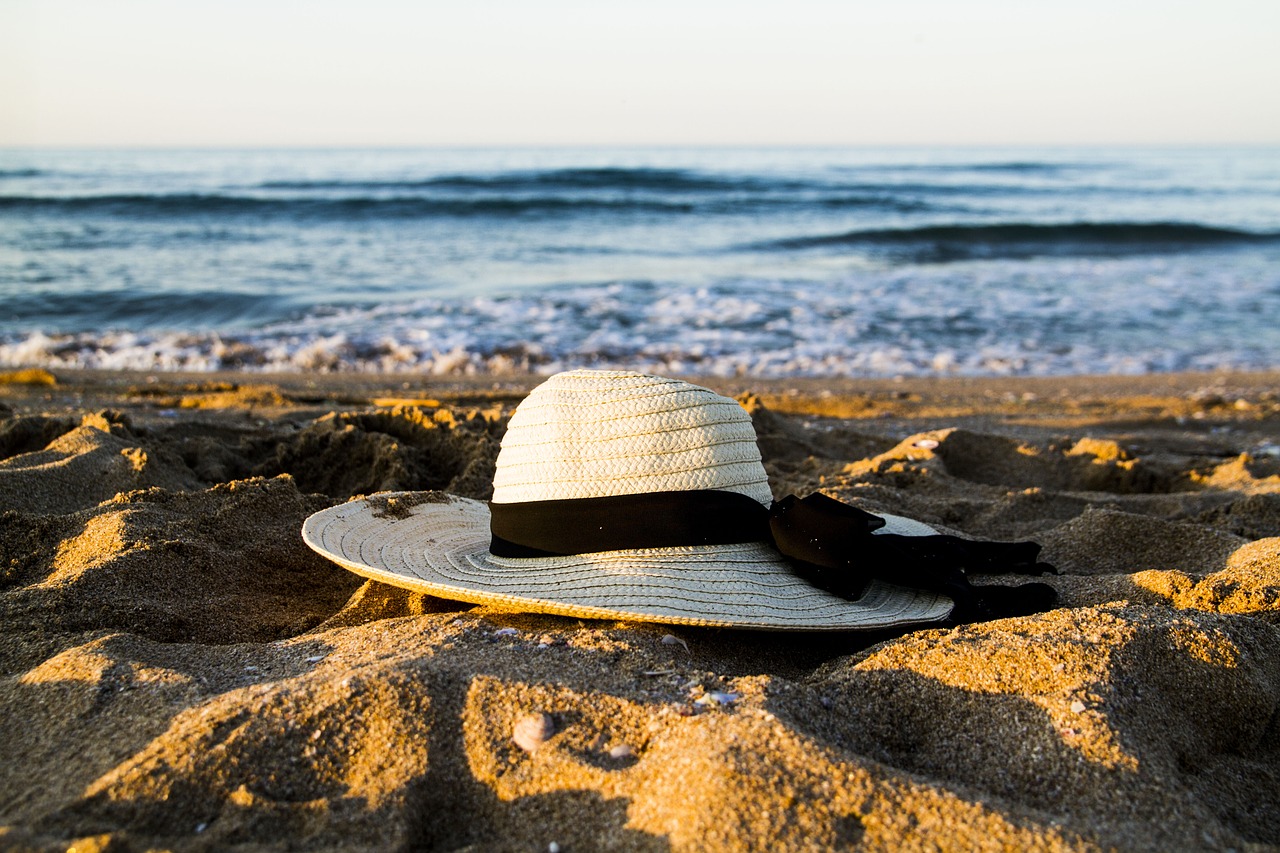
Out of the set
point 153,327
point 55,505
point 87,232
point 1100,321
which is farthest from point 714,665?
point 87,232

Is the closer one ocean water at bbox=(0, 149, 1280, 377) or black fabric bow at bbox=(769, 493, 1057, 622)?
black fabric bow at bbox=(769, 493, 1057, 622)

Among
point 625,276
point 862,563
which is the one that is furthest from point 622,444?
point 625,276

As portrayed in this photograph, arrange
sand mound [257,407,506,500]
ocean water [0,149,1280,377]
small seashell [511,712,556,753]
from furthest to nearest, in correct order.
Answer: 1. ocean water [0,149,1280,377]
2. sand mound [257,407,506,500]
3. small seashell [511,712,556,753]

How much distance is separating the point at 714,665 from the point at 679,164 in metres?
30.6

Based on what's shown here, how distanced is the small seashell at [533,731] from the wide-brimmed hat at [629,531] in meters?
0.41

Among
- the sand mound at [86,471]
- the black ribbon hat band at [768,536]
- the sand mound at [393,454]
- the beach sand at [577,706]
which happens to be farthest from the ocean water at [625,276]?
the black ribbon hat band at [768,536]

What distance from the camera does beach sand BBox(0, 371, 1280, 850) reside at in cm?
141

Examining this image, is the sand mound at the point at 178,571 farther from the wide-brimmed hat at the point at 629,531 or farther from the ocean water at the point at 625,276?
the ocean water at the point at 625,276

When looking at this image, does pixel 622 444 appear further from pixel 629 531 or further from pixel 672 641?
pixel 672 641

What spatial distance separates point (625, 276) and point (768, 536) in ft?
29.7

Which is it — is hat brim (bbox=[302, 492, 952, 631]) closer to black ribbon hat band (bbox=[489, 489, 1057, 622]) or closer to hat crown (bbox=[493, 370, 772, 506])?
black ribbon hat band (bbox=[489, 489, 1057, 622])

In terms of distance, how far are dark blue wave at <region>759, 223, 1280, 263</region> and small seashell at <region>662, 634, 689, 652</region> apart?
13072mm

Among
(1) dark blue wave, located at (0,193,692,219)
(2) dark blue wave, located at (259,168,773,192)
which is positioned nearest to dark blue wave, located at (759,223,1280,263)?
(1) dark blue wave, located at (0,193,692,219)

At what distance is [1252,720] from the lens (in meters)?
1.81
